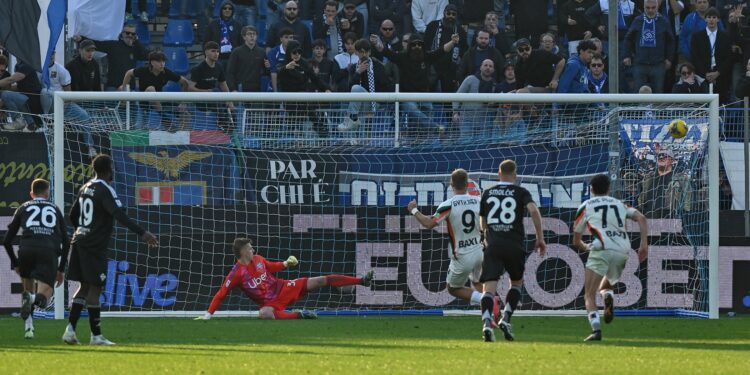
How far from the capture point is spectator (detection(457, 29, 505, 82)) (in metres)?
21.8

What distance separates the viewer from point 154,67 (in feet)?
66.4

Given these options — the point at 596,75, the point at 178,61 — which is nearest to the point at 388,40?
the point at 596,75

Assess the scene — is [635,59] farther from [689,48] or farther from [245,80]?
[245,80]

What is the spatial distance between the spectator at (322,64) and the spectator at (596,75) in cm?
410

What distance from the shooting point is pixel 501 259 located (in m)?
12.9

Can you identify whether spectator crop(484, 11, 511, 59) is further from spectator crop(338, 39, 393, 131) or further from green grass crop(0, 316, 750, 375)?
green grass crop(0, 316, 750, 375)

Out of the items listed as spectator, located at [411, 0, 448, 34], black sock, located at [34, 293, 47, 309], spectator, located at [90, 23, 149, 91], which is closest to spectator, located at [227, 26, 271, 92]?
spectator, located at [90, 23, 149, 91]

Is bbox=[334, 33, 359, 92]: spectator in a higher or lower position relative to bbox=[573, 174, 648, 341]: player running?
higher

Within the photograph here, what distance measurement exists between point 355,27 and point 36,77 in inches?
227

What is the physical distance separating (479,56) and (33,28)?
7.13 m

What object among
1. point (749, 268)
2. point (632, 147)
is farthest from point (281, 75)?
point (749, 268)

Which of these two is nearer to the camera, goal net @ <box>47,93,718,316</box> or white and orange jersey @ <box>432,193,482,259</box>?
white and orange jersey @ <box>432,193,482,259</box>

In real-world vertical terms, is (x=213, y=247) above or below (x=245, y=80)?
below

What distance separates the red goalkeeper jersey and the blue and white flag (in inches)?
197
